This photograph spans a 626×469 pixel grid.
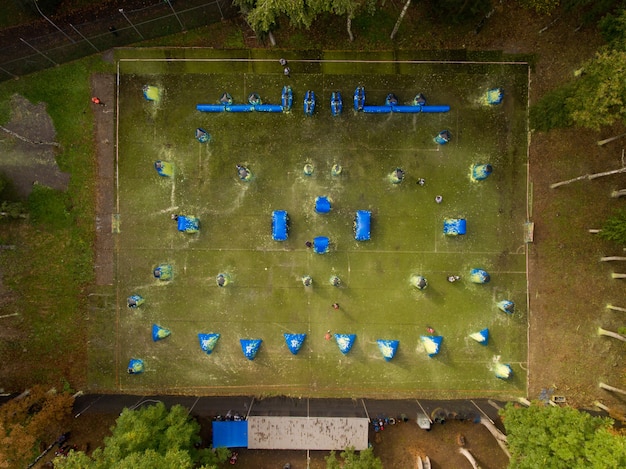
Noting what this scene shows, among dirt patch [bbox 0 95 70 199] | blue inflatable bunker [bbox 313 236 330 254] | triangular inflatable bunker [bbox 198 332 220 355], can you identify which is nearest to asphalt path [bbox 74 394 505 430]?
triangular inflatable bunker [bbox 198 332 220 355]

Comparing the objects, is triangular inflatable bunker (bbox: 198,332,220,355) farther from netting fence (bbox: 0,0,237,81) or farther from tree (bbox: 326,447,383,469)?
netting fence (bbox: 0,0,237,81)

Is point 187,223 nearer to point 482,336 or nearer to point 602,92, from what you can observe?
point 482,336

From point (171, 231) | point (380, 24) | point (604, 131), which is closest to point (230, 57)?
point (380, 24)

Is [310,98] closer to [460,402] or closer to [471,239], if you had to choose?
[471,239]

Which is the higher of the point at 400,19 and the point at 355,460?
the point at 400,19

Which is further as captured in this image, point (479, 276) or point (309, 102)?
point (479, 276)

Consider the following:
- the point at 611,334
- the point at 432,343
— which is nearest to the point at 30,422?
the point at 432,343

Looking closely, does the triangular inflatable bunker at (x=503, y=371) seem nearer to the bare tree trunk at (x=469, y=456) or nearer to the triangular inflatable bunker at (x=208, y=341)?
the bare tree trunk at (x=469, y=456)
